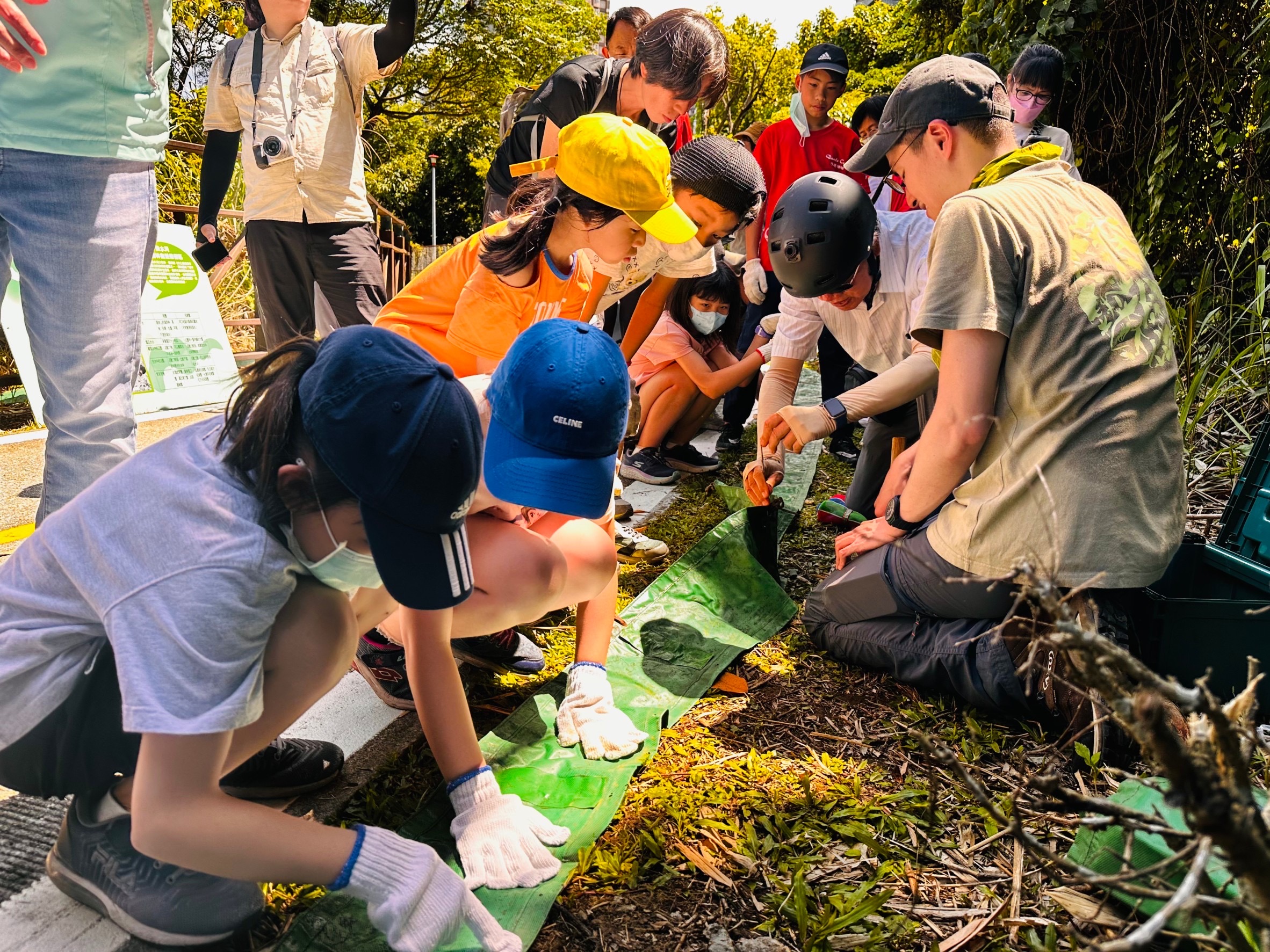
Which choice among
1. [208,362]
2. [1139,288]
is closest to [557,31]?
[208,362]

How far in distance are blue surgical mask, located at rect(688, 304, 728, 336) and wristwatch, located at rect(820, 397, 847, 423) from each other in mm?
1485

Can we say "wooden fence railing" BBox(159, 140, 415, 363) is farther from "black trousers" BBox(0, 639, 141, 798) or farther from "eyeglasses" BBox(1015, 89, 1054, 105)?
"eyeglasses" BBox(1015, 89, 1054, 105)

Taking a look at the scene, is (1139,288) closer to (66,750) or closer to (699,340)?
(66,750)

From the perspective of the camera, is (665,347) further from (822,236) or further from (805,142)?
(805,142)

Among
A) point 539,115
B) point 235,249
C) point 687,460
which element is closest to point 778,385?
point 687,460

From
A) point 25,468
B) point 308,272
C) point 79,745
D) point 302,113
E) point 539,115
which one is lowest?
point 25,468

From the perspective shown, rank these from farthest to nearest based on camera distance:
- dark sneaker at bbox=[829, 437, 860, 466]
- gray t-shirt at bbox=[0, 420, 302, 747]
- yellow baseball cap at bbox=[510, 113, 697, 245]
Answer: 1. dark sneaker at bbox=[829, 437, 860, 466]
2. yellow baseball cap at bbox=[510, 113, 697, 245]
3. gray t-shirt at bbox=[0, 420, 302, 747]

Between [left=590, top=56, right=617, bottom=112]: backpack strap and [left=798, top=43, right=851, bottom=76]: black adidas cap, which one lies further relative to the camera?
[left=798, top=43, right=851, bottom=76]: black adidas cap

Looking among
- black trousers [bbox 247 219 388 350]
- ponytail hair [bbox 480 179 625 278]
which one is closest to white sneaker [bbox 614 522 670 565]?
ponytail hair [bbox 480 179 625 278]

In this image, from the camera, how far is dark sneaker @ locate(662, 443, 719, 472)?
4.34 meters

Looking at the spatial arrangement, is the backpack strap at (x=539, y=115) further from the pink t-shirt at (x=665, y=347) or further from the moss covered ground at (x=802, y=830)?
the moss covered ground at (x=802, y=830)

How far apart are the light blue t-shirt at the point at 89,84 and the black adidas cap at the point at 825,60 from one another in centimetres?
365

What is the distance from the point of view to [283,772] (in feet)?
5.80

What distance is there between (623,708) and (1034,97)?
3791 mm
